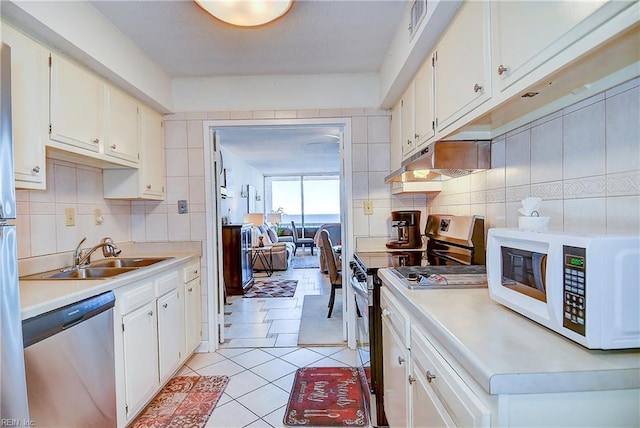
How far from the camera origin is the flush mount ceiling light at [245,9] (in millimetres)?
1621

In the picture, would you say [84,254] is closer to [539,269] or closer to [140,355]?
[140,355]

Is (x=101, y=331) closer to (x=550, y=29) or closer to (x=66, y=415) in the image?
(x=66, y=415)

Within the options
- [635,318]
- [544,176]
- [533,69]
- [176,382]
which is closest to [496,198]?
[544,176]

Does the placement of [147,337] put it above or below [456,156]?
below

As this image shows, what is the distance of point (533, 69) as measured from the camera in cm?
97

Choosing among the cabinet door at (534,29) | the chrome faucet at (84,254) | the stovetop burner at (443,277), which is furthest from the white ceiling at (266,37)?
the stovetop burner at (443,277)

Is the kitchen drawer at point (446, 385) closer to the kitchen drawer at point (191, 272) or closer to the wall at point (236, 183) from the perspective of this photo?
the kitchen drawer at point (191, 272)

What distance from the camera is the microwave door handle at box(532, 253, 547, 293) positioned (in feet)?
2.99

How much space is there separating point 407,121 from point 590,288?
70.4 inches

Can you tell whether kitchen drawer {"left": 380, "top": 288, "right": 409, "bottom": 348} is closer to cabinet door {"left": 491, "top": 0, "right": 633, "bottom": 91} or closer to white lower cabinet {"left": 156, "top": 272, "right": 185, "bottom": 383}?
cabinet door {"left": 491, "top": 0, "right": 633, "bottom": 91}

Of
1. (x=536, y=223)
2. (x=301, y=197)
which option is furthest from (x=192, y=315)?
(x=301, y=197)

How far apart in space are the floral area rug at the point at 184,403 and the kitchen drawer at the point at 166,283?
2.20 ft

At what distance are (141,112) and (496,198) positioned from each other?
8.28 feet

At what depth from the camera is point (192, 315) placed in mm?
2740
